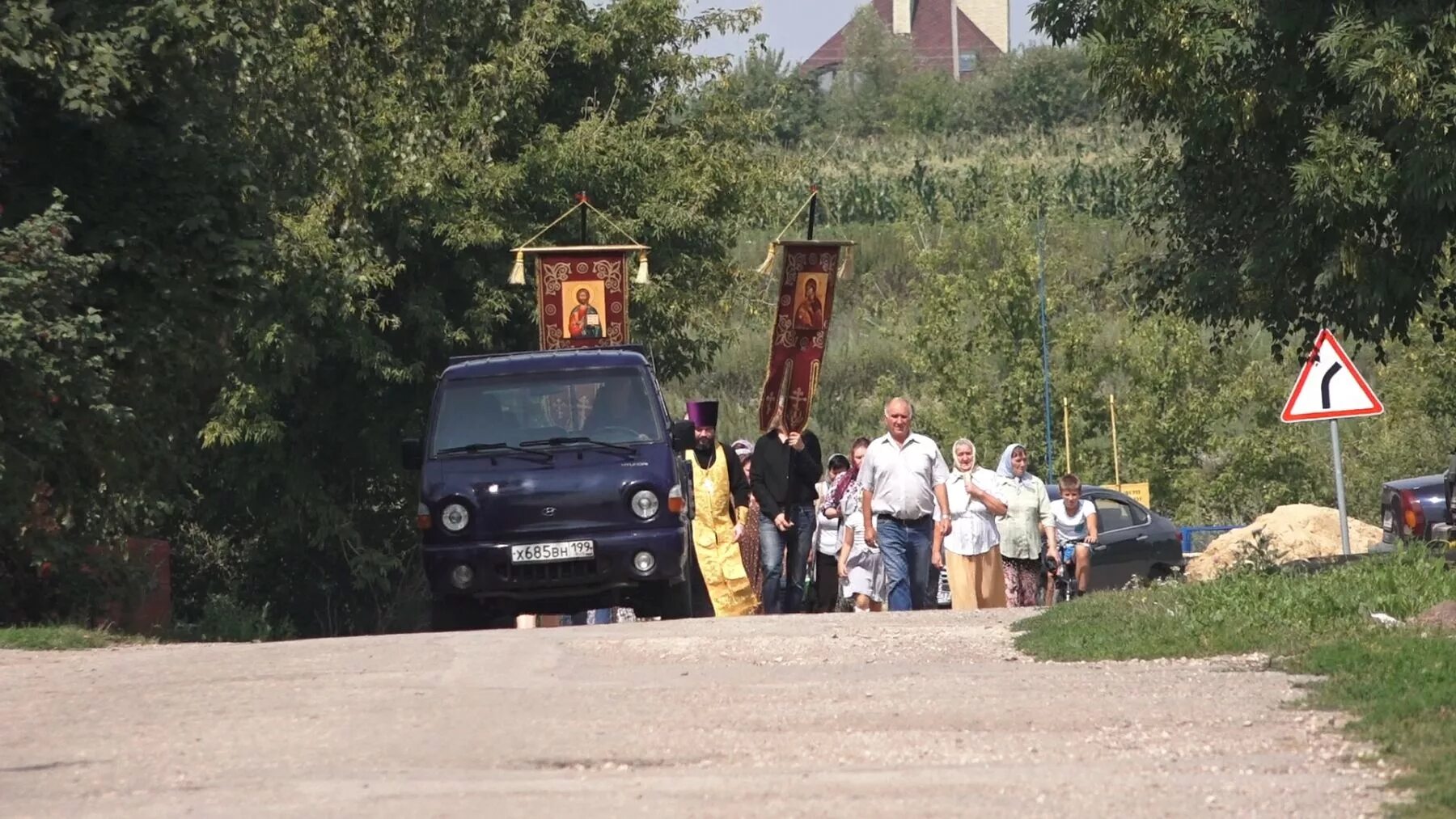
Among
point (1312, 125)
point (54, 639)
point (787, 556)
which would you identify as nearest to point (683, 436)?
point (787, 556)

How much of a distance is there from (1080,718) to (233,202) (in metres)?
10.1

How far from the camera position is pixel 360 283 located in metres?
25.4

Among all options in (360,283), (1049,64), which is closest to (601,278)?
(360,283)

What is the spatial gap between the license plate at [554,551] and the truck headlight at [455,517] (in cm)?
39

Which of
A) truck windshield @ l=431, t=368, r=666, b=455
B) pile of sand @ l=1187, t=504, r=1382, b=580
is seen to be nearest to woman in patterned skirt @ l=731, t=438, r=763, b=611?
truck windshield @ l=431, t=368, r=666, b=455

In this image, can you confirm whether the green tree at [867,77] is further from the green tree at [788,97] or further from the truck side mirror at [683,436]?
the truck side mirror at [683,436]

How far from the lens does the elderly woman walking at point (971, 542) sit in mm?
17594

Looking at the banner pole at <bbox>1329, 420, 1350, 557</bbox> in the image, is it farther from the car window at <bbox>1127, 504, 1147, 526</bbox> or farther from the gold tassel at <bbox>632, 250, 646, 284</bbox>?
the gold tassel at <bbox>632, 250, 646, 284</bbox>

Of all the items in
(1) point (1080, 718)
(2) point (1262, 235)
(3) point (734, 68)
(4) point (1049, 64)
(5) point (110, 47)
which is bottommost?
(1) point (1080, 718)

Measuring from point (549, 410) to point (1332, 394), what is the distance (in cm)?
870

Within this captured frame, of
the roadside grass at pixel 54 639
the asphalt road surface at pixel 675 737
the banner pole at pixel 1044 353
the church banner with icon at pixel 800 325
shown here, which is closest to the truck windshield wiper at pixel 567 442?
the roadside grass at pixel 54 639

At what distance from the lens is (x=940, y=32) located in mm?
175500

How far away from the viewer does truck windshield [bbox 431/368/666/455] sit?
16.6m

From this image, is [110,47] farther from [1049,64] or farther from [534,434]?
[1049,64]
